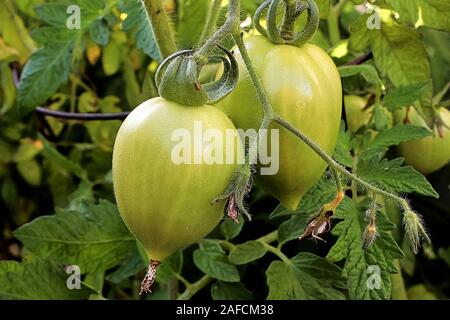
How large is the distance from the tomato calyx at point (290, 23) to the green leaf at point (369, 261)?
0.20 meters

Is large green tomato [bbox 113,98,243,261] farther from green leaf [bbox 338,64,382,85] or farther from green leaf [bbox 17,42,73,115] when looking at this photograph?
green leaf [bbox 17,42,73,115]

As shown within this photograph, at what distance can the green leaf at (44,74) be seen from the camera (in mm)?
917

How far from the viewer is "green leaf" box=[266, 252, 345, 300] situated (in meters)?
0.80

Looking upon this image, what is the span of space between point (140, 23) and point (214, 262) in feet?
1.06

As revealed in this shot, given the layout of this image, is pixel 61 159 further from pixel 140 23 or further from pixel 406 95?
pixel 406 95

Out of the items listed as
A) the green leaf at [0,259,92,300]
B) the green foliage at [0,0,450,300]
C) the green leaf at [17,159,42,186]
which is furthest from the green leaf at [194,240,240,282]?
the green leaf at [17,159,42,186]

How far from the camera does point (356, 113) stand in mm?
892

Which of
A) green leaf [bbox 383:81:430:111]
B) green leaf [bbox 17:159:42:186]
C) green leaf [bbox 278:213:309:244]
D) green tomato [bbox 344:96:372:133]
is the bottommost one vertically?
green leaf [bbox 17:159:42:186]

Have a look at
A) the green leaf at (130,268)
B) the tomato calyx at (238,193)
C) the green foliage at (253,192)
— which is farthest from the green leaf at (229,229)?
the tomato calyx at (238,193)

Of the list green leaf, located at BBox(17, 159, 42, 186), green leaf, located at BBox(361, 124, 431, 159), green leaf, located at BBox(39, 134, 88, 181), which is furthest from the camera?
green leaf, located at BBox(17, 159, 42, 186)

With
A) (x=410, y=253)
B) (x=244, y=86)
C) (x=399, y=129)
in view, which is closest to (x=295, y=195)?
(x=244, y=86)

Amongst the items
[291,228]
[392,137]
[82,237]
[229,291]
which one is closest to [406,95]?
[392,137]

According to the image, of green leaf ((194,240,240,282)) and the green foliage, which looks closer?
the green foliage

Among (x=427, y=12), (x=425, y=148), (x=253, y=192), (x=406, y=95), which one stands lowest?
(x=253, y=192)
